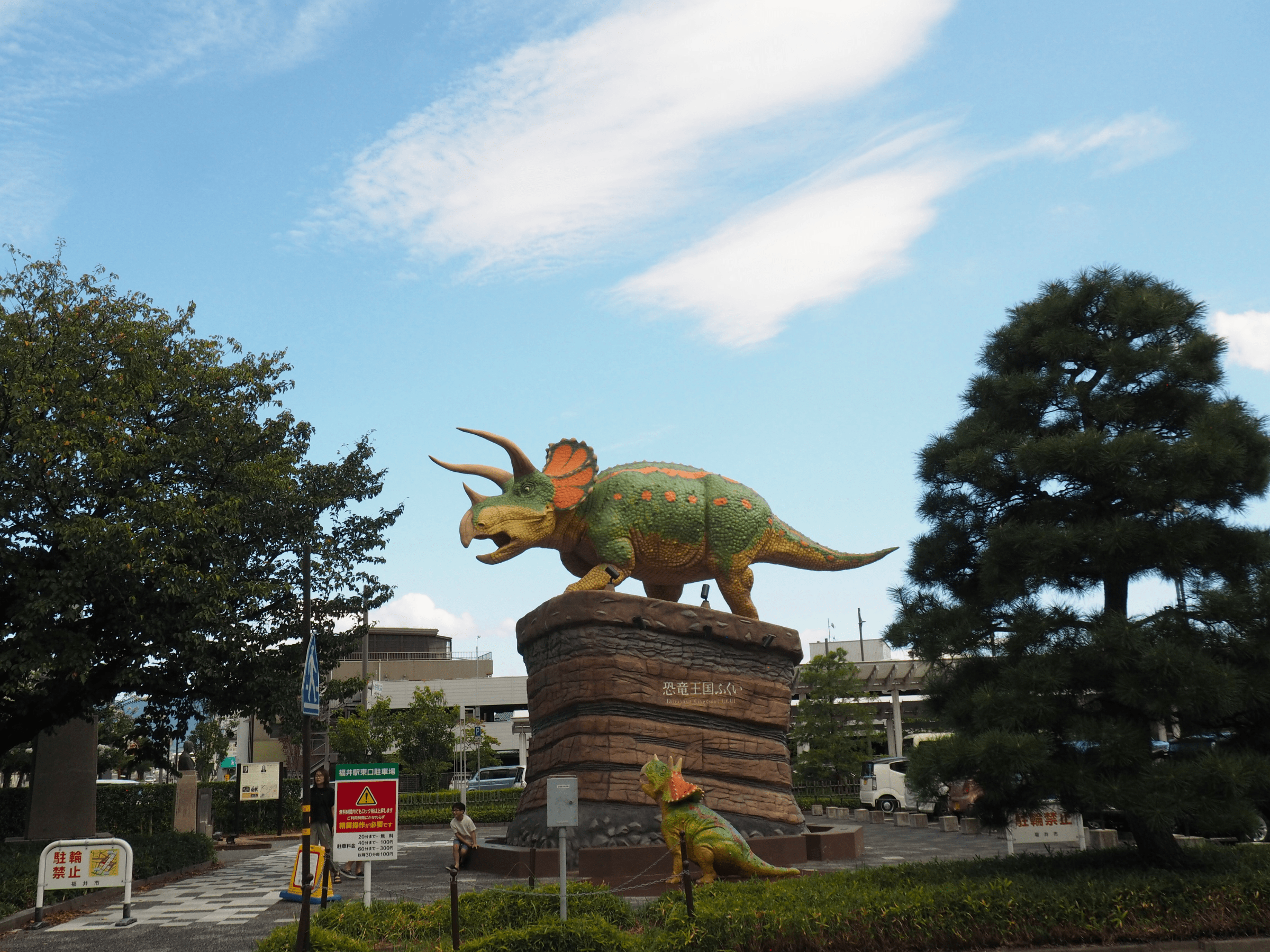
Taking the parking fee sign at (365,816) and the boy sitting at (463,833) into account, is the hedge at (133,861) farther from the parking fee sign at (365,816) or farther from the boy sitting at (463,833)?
the parking fee sign at (365,816)

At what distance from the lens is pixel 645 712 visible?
44.1 ft

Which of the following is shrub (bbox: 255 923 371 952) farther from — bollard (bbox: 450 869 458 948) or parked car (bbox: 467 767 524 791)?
parked car (bbox: 467 767 524 791)

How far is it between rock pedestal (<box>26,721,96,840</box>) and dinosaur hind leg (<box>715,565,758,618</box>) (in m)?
12.3

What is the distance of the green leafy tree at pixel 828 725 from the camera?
100.0 feet

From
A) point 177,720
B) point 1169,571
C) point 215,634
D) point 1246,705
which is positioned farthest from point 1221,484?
point 177,720

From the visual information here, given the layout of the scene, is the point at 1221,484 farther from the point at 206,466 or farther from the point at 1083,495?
the point at 206,466

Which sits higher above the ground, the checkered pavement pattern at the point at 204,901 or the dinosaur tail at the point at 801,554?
the dinosaur tail at the point at 801,554

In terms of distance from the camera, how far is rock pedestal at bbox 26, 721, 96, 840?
62.7ft

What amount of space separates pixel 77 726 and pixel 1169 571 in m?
19.1

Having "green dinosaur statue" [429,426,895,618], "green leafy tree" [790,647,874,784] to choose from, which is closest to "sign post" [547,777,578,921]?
"green dinosaur statue" [429,426,895,618]

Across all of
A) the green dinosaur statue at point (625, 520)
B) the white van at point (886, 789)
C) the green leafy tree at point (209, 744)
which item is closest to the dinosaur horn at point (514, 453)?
the green dinosaur statue at point (625, 520)

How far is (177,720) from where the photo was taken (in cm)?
1731

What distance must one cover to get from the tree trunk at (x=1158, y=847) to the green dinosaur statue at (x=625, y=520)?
6.58 m

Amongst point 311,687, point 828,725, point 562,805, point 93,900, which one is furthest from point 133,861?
point 828,725
